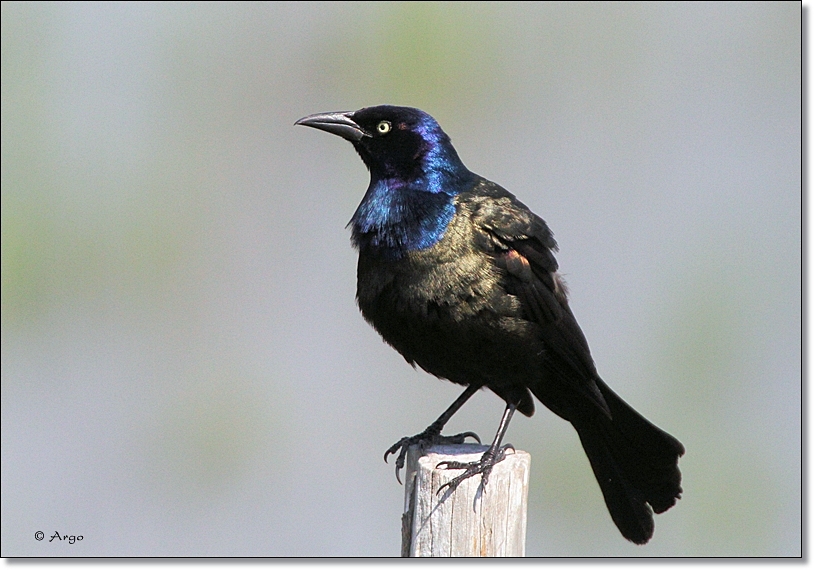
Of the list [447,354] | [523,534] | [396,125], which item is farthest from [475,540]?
[396,125]

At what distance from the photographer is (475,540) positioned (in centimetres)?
336

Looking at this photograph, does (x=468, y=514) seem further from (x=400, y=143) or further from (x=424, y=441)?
(x=400, y=143)

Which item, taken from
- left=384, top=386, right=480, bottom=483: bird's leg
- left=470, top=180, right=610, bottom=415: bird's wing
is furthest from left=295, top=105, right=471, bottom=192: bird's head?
left=384, top=386, right=480, bottom=483: bird's leg

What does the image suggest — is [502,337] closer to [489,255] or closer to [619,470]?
[489,255]

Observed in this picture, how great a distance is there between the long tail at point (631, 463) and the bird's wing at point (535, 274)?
0.13 m

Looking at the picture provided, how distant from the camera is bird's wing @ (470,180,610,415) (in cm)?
391

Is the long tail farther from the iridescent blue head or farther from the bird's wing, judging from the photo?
the iridescent blue head

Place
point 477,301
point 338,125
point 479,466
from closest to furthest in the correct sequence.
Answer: point 479,466 < point 477,301 < point 338,125

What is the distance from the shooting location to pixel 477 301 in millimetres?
3838

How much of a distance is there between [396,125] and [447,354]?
999 millimetres

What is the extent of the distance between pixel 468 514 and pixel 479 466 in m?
0.22

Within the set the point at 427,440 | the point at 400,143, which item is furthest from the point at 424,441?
the point at 400,143

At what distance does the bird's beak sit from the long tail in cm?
138

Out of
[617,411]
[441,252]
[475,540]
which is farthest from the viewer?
[617,411]
